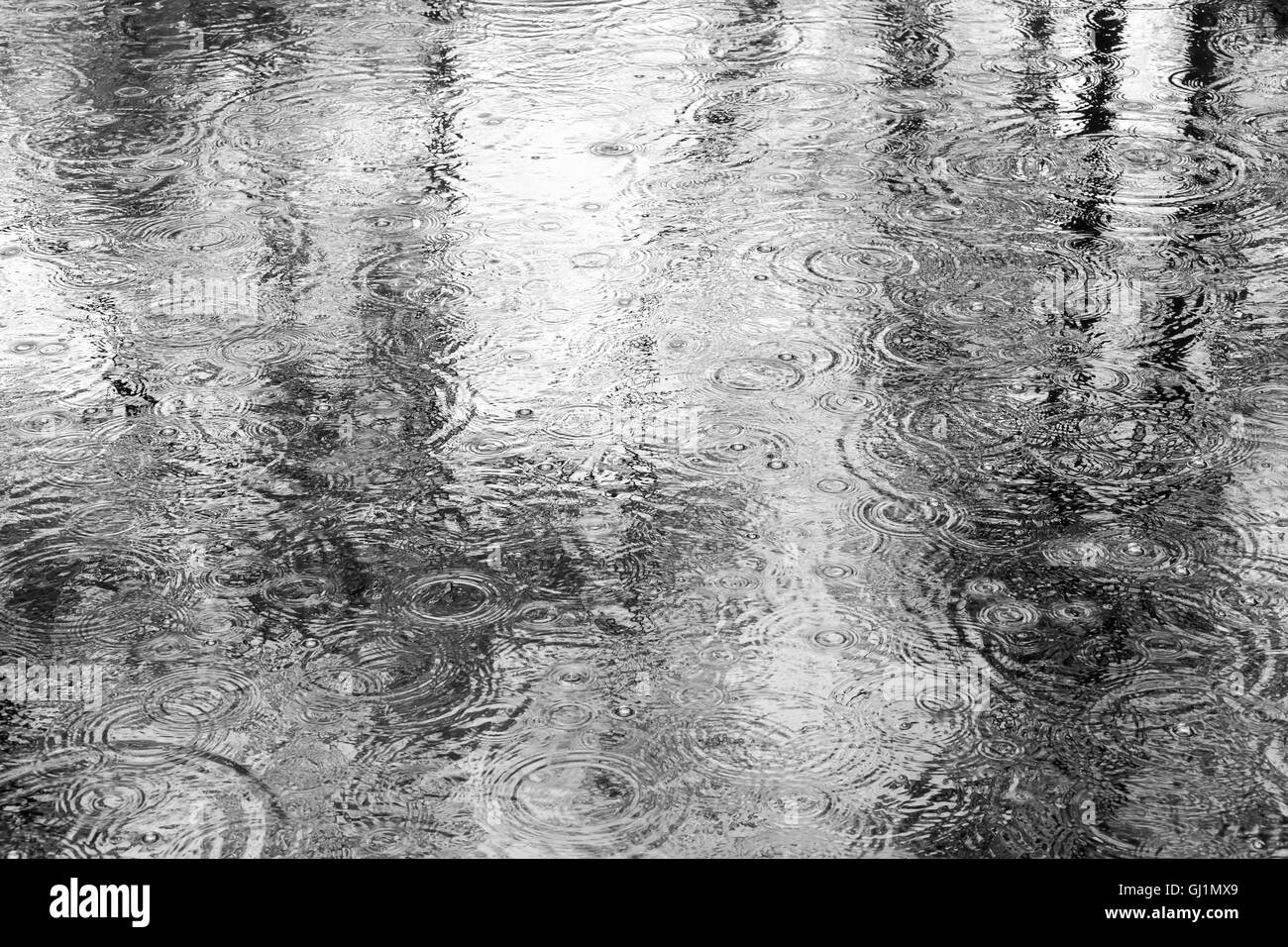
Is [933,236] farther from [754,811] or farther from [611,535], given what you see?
[754,811]

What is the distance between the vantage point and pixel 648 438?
4230 millimetres

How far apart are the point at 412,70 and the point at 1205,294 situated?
3.29 metres

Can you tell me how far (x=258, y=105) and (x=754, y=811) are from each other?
13.3 feet

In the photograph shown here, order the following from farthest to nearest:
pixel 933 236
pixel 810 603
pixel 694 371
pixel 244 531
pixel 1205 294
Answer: pixel 933 236
pixel 1205 294
pixel 694 371
pixel 244 531
pixel 810 603

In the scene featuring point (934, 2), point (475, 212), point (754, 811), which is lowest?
point (754, 811)

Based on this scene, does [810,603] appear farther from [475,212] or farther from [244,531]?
[475,212]

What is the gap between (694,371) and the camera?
4.50 metres

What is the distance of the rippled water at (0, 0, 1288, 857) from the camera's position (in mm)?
3184

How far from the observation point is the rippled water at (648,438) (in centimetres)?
318

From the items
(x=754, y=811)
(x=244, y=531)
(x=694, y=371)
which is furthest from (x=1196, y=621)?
(x=244, y=531)
